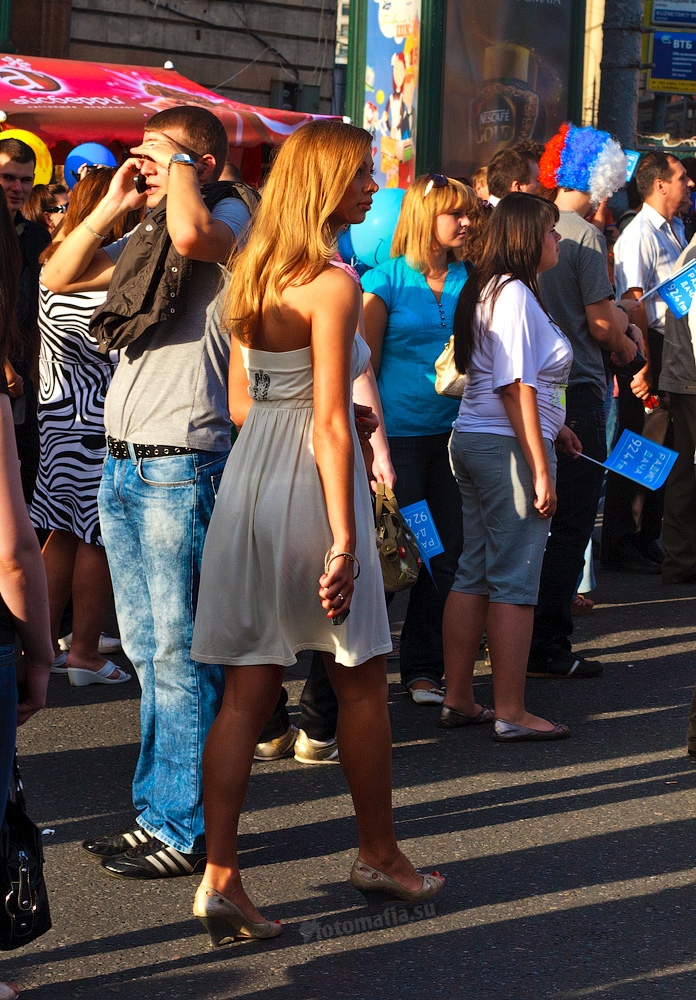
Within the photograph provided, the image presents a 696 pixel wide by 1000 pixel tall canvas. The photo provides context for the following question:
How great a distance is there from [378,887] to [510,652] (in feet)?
5.04

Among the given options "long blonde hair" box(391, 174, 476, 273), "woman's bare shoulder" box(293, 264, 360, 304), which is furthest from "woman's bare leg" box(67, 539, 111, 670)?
"woman's bare shoulder" box(293, 264, 360, 304)

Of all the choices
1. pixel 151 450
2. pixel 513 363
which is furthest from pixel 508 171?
pixel 151 450

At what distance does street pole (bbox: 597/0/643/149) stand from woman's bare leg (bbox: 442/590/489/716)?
10.7 meters

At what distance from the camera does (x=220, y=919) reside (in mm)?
2953

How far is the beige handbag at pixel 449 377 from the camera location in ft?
15.4

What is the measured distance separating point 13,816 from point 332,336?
122 cm

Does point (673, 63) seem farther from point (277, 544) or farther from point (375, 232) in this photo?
point (277, 544)

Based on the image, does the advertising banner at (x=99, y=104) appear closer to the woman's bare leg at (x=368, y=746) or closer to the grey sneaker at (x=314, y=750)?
the grey sneaker at (x=314, y=750)

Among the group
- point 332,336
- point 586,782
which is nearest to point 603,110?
point 586,782

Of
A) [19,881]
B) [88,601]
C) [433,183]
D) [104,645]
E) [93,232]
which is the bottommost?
[104,645]

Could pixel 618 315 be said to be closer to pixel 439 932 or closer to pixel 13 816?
pixel 439 932

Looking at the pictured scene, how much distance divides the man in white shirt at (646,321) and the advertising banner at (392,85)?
10.2 feet
